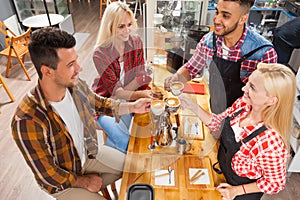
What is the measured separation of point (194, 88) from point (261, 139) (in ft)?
3.11

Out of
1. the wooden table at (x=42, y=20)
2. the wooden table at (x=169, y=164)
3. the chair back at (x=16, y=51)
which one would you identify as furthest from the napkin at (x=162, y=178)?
the wooden table at (x=42, y=20)

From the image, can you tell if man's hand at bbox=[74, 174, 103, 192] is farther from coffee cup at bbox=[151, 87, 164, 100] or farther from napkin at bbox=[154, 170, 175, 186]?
coffee cup at bbox=[151, 87, 164, 100]

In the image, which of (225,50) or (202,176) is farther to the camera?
(225,50)

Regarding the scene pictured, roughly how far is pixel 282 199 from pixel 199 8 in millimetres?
2245

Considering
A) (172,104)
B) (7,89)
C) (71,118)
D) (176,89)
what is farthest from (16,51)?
(172,104)

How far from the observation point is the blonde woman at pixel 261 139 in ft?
4.09

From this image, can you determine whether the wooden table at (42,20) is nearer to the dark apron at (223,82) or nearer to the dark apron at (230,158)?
the dark apron at (223,82)

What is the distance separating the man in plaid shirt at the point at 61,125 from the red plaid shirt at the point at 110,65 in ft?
0.87

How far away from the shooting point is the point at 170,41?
110 inches

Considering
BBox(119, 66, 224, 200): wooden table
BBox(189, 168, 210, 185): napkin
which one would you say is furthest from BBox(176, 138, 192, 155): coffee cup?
BBox(189, 168, 210, 185): napkin

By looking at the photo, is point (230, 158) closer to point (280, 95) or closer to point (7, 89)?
point (280, 95)

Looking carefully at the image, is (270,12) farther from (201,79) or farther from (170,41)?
(201,79)

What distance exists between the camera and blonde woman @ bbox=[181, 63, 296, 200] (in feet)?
4.09

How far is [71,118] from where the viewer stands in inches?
64.5
